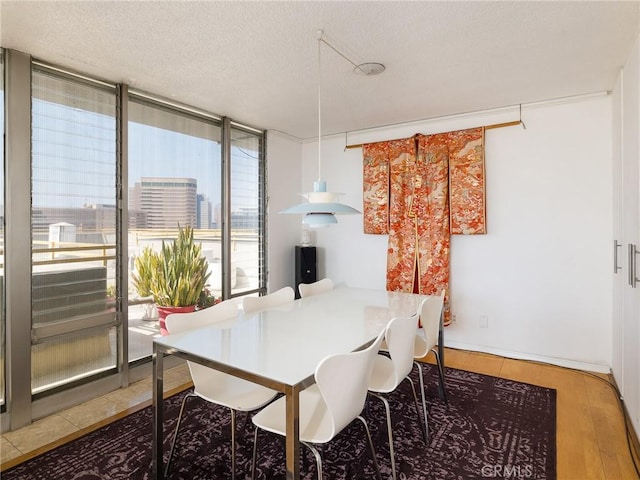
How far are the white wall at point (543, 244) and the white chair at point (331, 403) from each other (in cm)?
251

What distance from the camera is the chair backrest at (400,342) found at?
188cm

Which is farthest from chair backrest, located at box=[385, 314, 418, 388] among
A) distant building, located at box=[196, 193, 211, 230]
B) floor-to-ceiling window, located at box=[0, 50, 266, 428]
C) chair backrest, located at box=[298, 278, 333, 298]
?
distant building, located at box=[196, 193, 211, 230]

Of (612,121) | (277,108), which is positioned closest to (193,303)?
(277,108)

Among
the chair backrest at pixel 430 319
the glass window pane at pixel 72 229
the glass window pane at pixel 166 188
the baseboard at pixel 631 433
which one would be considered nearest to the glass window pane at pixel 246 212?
the glass window pane at pixel 166 188

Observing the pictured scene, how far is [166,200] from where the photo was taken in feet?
11.2

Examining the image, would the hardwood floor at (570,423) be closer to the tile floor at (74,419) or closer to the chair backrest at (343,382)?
the tile floor at (74,419)

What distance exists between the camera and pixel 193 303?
11.0 feet

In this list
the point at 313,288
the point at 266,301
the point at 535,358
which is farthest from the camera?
the point at 535,358

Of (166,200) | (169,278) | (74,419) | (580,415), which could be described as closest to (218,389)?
(74,419)

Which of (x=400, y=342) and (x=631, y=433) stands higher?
(x=400, y=342)

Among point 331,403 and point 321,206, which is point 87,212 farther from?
point 331,403

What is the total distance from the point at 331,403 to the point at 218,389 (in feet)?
2.69

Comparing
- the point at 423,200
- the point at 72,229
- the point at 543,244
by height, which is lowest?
the point at 543,244

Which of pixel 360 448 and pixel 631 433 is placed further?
pixel 631 433
